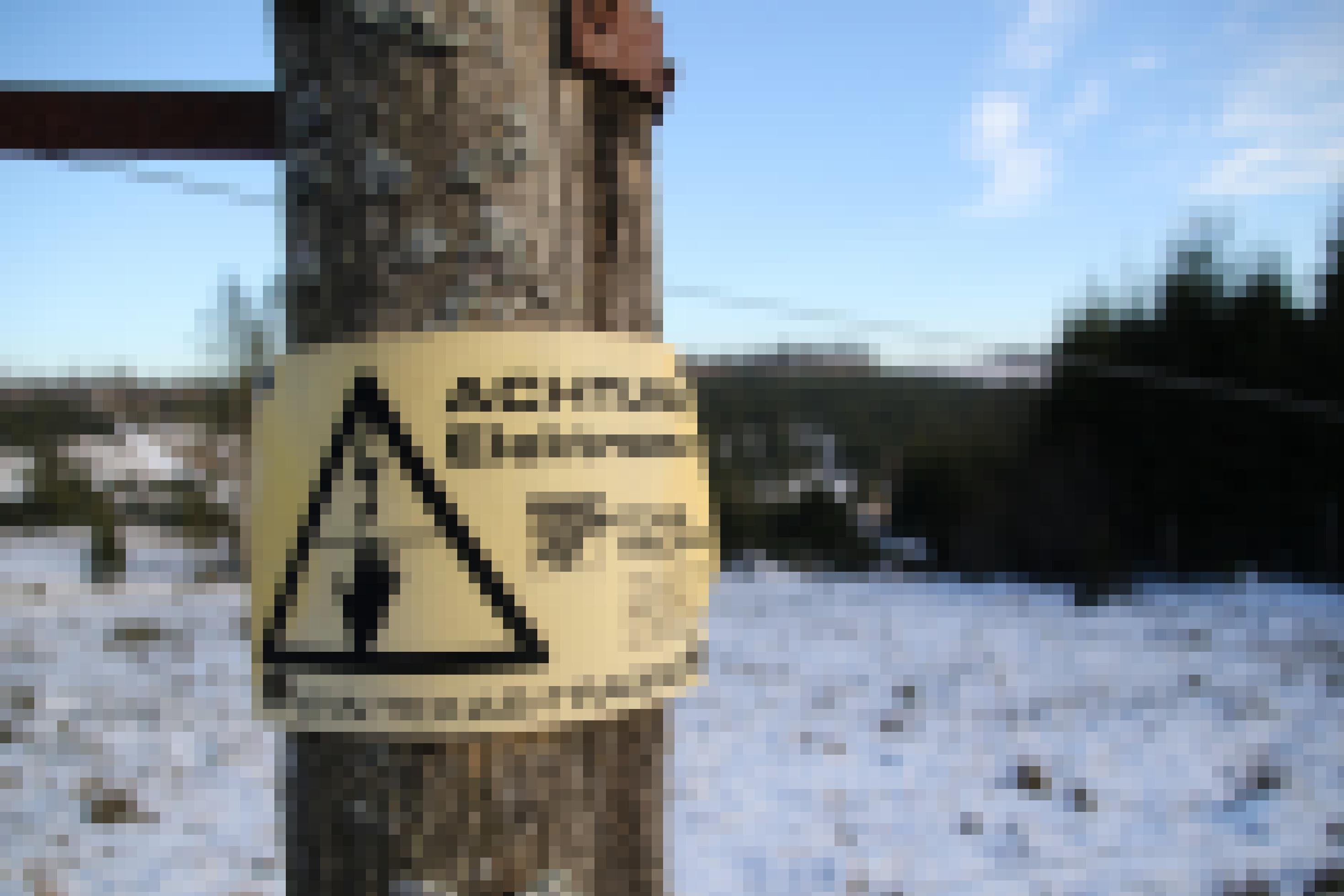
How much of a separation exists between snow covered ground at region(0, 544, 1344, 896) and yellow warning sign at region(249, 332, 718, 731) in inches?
76.7

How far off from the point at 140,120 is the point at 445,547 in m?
0.38

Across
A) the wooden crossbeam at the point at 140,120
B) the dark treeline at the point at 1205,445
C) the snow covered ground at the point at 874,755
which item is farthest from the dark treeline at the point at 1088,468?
the wooden crossbeam at the point at 140,120

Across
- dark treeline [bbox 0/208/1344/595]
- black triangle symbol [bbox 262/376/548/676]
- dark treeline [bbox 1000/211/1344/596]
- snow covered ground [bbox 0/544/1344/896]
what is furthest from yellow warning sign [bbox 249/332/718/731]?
dark treeline [bbox 1000/211/1344/596]

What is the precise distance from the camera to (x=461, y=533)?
463mm

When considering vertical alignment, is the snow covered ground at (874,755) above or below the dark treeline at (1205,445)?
below

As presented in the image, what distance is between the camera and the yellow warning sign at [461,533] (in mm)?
464

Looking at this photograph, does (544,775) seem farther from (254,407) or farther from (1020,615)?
(1020,615)

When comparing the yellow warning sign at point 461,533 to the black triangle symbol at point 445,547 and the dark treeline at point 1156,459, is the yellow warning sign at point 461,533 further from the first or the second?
the dark treeline at point 1156,459

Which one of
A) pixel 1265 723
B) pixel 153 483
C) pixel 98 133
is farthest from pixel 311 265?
pixel 153 483

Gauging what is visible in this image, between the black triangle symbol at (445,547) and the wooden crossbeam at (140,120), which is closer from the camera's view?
the black triangle symbol at (445,547)

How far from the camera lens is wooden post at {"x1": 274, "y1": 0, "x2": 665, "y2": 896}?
47 centimetres

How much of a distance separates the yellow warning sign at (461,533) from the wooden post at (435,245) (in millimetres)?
21

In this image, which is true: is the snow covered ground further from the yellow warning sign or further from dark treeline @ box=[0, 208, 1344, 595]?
the yellow warning sign

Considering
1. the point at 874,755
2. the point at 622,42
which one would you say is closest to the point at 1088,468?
the point at 874,755
